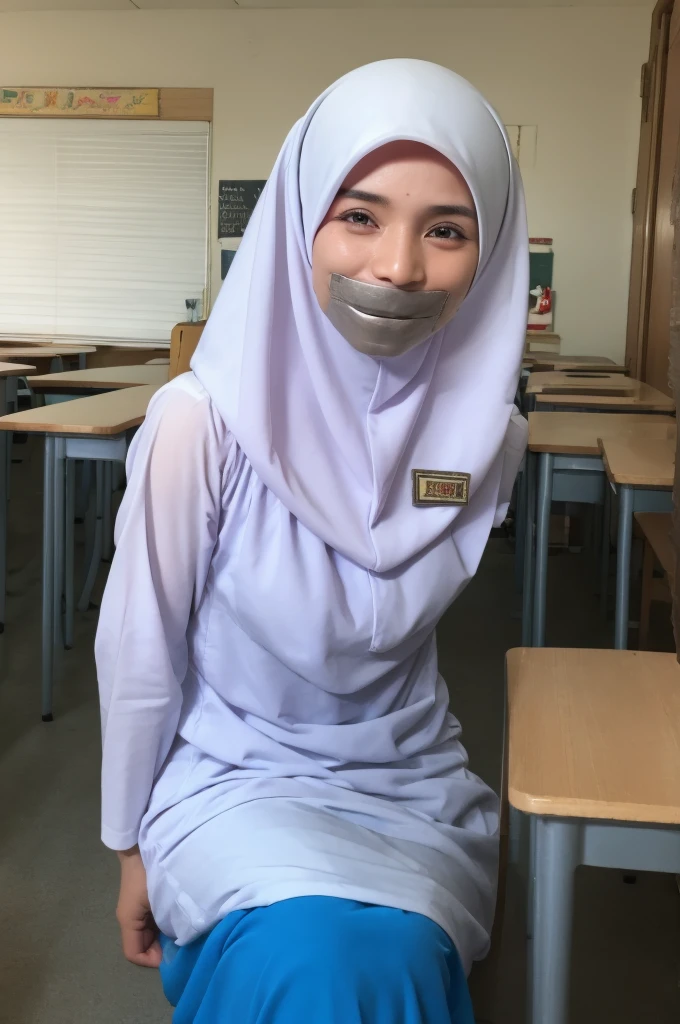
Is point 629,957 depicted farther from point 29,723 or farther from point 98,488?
point 98,488

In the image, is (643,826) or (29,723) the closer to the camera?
(643,826)

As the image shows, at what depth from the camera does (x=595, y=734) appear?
82 centimetres

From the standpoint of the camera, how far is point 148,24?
19.3 ft

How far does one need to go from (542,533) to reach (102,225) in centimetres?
487

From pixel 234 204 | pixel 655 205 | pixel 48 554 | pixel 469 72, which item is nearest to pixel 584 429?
pixel 48 554

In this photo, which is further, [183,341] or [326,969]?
[183,341]

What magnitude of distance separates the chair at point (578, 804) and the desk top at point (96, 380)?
9.59 feet

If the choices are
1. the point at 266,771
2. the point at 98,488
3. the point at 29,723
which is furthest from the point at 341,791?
the point at 98,488

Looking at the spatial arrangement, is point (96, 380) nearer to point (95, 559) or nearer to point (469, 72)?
point (95, 559)

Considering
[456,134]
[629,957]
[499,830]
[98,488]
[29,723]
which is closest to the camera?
[456,134]

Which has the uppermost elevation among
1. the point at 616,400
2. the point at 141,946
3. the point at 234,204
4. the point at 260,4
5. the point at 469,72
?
the point at 260,4

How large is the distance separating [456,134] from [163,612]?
54 cm

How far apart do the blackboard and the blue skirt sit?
18.3ft

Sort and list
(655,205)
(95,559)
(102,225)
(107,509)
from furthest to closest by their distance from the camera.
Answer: (102,225), (655,205), (107,509), (95,559)
